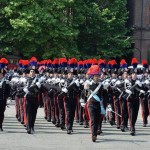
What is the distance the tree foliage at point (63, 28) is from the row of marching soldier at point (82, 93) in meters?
18.3

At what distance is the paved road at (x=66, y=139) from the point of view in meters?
13.1

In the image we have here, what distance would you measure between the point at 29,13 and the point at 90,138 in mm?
22759

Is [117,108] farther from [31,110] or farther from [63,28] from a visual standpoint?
[63,28]

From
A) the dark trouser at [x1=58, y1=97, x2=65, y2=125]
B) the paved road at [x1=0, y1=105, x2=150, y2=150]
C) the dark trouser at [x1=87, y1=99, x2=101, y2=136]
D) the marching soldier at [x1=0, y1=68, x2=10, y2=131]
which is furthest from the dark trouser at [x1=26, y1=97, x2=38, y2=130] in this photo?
the dark trouser at [x1=87, y1=99, x2=101, y2=136]

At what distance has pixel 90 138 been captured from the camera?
14750 mm

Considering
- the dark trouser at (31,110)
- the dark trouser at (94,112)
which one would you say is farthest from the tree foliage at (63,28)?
the dark trouser at (94,112)

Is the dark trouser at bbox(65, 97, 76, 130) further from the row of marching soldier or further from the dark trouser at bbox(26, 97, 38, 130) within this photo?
the dark trouser at bbox(26, 97, 38, 130)

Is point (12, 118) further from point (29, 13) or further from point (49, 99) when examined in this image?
point (29, 13)

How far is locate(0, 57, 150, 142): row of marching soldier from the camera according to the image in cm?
1449

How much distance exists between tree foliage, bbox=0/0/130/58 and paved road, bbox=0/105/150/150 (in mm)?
19548

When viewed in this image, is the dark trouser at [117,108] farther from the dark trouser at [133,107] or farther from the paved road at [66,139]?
the dark trouser at [133,107]

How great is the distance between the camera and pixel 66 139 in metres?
14.5

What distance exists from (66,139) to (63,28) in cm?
2356

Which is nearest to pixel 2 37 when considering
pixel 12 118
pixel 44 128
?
pixel 12 118
